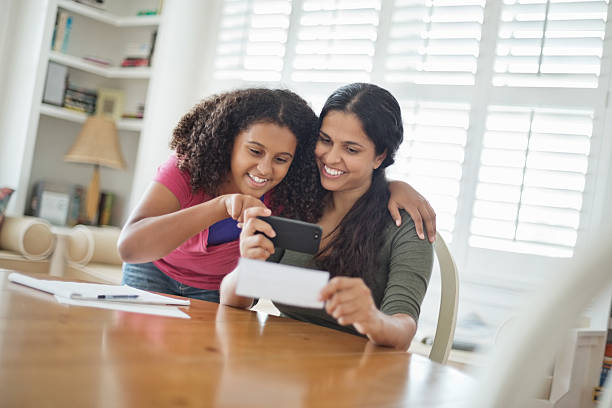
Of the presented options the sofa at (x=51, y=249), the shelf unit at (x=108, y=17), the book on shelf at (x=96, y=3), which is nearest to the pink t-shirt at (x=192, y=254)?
the sofa at (x=51, y=249)

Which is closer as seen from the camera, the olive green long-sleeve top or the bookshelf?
the olive green long-sleeve top

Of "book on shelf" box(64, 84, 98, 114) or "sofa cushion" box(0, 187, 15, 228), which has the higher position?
"book on shelf" box(64, 84, 98, 114)

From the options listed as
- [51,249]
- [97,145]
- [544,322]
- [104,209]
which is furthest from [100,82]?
[544,322]

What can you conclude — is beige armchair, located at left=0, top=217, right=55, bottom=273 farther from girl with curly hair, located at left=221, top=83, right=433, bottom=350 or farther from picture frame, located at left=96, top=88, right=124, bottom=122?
girl with curly hair, located at left=221, top=83, right=433, bottom=350

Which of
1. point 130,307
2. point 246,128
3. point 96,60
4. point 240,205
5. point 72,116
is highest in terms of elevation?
point 96,60

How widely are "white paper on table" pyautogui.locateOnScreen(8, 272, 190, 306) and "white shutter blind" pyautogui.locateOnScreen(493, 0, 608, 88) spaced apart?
2.32 metres

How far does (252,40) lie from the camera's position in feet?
13.0

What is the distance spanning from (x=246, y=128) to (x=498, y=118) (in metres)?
1.75

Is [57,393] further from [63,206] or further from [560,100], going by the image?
[63,206]

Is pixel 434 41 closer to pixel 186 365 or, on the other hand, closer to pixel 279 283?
pixel 279 283

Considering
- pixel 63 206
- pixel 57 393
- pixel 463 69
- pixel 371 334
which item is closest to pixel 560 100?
pixel 463 69

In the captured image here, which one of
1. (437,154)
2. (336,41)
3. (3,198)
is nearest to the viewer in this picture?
(437,154)

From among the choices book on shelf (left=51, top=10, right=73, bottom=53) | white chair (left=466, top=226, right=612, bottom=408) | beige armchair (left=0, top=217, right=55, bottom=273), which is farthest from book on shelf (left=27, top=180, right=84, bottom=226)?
white chair (left=466, top=226, right=612, bottom=408)

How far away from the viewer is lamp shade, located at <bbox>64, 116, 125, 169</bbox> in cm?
393
